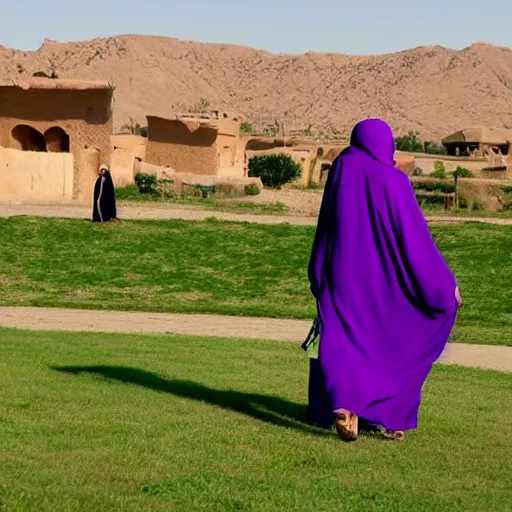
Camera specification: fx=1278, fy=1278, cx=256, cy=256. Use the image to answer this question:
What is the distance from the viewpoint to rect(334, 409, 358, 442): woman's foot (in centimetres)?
710

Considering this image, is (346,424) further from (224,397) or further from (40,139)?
(40,139)

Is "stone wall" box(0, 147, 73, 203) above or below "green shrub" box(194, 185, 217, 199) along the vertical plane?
above

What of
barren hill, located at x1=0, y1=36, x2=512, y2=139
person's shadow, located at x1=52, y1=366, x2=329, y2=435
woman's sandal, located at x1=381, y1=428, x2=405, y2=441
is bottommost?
person's shadow, located at x1=52, y1=366, x2=329, y2=435

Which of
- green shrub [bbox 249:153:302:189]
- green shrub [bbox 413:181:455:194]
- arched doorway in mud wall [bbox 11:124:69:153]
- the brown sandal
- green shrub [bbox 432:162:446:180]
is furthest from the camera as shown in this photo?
green shrub [bbox 432:162:446:180]

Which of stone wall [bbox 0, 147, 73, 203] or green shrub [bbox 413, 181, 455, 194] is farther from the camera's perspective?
green shrub [bbox 413, 181, 455, 194]

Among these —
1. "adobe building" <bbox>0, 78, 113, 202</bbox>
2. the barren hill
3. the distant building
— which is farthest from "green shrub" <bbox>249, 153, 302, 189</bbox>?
the barren hill

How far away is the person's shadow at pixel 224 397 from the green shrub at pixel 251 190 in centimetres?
2935

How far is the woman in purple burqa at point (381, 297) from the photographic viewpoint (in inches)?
285

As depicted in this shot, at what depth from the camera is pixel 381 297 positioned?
288 inches

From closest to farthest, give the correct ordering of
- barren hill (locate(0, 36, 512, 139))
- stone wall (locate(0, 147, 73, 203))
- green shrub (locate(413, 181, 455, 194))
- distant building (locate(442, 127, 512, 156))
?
stone wall (locate(0, 147, 73, 203)) < green shrub (locate(413, 181, 455, 194)) < distant building (locate(442, 127, 512, 156)) < barren hill (locate(0, 36, 512, 139))

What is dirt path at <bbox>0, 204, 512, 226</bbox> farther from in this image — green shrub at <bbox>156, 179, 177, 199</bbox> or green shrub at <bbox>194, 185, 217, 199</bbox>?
green shrub at <bbox>194, 185, 217, 199</bbox>

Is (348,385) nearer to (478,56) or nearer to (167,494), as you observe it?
(167,494)

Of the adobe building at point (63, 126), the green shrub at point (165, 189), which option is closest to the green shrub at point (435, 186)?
the green shrub at point (165, 189)

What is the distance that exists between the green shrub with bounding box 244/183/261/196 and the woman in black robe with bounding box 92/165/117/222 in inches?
595
